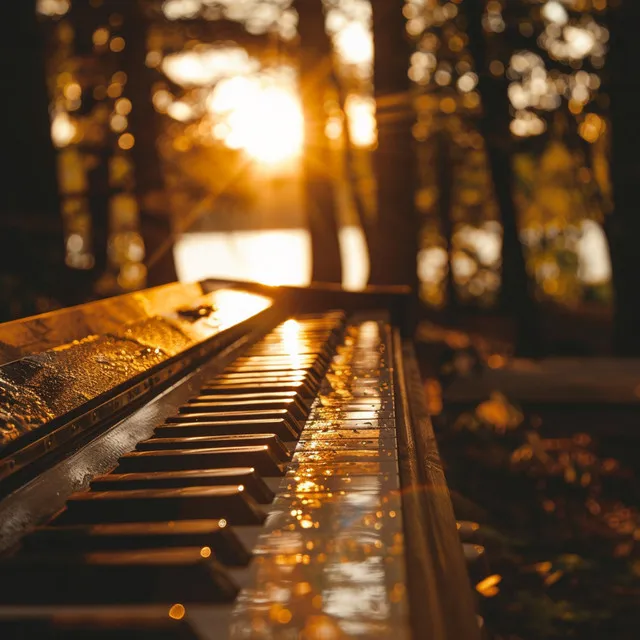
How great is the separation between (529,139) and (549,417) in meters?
7.83

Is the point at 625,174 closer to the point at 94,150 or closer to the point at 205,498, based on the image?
the point at 94,150

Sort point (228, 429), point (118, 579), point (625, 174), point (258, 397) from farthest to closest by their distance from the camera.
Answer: point (625, 174)
point (258, 397)
point (228, 429)
point (118, 579)

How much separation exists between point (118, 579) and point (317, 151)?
13.4 meters

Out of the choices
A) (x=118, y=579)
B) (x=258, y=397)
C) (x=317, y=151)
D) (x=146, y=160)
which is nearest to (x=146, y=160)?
(x=146, y=160)

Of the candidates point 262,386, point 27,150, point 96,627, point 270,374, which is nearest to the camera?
point 96,627

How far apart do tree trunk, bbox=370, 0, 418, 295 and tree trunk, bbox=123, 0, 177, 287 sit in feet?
8.91

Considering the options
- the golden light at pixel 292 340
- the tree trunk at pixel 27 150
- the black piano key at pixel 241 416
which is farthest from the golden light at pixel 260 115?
the black piano key at pixel 241 416

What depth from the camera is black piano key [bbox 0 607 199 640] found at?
117cm

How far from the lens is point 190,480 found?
175 cm

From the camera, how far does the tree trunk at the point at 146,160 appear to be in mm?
9867

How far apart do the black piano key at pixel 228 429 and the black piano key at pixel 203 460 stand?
190mm

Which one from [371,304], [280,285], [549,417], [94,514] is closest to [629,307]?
[549,417]

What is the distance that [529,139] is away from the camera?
1518 cm

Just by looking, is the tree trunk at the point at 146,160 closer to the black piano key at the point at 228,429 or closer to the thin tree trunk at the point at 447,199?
the black piano key at the point at 228,429
